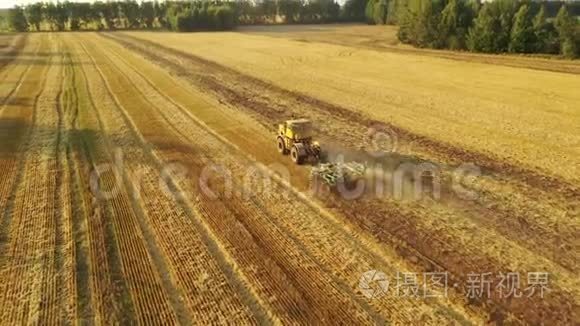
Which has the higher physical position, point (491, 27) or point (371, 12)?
point (371, 12)

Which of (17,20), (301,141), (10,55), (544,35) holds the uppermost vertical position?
(17,20)

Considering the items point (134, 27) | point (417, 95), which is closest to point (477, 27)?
point (417, 95)

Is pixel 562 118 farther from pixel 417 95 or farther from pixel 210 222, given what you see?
pixel 210 222

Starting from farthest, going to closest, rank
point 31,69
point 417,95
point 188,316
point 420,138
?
point 31,69 < point 417,95 < point 420,138 < point 188,316

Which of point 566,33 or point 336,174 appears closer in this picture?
point 336,174

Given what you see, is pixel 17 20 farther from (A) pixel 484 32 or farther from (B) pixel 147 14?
(A) pixel 484 32

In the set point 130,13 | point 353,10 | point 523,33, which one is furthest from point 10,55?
point 353,10

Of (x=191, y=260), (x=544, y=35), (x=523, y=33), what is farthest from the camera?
(x=523, y=33)

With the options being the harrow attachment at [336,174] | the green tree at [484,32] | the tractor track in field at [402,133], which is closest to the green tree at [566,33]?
the green tree at [484,32]
